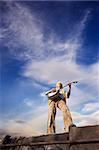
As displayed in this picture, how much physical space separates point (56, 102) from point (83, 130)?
15.2 ft

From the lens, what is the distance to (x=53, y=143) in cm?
658

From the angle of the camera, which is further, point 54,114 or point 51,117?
point 54,114

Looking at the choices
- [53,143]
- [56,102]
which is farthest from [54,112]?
[53,143]

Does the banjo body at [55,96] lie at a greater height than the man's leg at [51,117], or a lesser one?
greater

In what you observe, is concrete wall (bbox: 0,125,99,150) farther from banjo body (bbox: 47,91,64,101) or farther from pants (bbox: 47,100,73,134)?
banjo body (bbox: 47,91,64,101)

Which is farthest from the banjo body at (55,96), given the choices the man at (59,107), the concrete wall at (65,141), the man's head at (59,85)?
the concrete wall at (65,141)

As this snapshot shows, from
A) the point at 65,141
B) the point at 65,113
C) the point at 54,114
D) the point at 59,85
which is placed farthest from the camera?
the point at 59,85

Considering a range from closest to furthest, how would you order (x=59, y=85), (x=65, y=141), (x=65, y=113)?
1. (x=65, y=141)
2. (x=65, y=113)
3. (x=59, y=85)

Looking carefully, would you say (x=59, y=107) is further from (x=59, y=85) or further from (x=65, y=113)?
(x=59, y=85)

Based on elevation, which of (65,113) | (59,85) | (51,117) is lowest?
(51,117)

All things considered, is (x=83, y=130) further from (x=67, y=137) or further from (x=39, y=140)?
(x=39, y=140)

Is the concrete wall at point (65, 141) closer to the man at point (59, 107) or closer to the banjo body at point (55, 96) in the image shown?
the man at point (59, 107)

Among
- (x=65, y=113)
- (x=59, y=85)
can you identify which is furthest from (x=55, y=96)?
(x=65, y=113)

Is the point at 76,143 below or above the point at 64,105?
below
